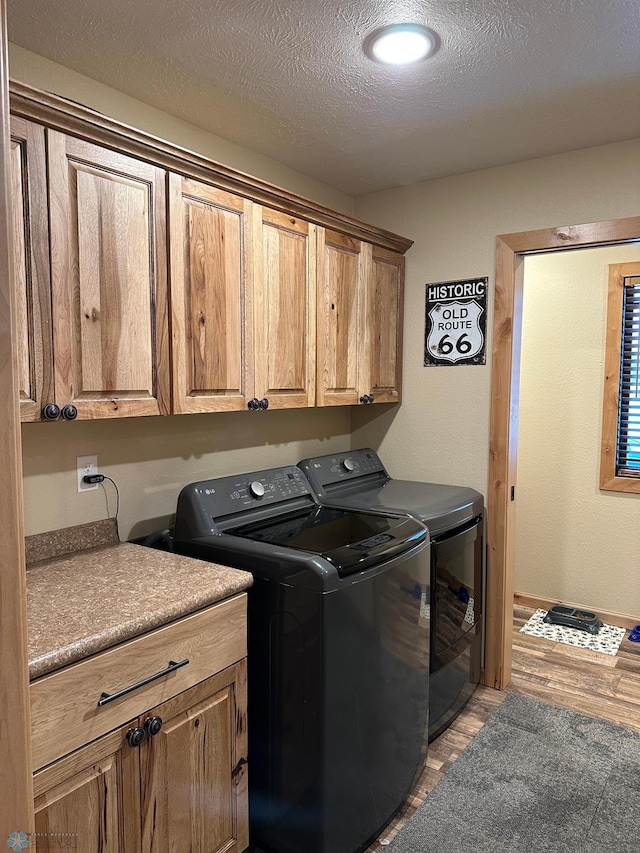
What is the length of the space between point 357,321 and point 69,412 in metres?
1.48

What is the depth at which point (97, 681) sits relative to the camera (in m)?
1.31

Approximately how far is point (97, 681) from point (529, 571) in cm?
323

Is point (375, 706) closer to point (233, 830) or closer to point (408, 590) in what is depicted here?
point (408, 590)

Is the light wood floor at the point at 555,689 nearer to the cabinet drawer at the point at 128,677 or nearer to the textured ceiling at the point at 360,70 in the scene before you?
the cabinet drawer at the point at 128,677

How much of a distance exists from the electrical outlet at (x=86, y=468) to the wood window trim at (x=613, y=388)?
293 centimetres

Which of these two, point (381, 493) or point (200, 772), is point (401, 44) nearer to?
point (381, 493)

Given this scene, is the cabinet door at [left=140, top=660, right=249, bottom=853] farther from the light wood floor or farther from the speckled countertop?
the light wood floor

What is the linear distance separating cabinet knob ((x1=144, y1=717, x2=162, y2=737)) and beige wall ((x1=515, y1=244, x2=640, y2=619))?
9.90ft

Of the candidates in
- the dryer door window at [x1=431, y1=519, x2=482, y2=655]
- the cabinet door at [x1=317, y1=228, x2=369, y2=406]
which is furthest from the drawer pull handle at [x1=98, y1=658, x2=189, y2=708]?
the cabinet door at [x1=317, y1=228, x2=369, y2=406]

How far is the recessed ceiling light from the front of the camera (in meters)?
1.66

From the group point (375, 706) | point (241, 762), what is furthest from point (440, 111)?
point (241, 762)

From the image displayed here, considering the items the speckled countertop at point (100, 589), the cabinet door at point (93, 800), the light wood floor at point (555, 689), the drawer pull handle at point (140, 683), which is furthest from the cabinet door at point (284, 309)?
the light wood floor at point (555, 689)

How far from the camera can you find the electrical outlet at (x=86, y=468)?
1.97 meters

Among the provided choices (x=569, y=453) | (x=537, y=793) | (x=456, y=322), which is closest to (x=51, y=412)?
(x=456, y=322)
